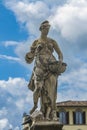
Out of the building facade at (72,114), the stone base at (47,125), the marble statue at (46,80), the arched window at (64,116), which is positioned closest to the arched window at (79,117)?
the building facade at (72,114)

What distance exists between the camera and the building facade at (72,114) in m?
116

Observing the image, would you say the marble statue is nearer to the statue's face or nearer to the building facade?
the statue's face

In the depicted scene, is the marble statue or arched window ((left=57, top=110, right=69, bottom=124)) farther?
arched window ((left=57, top=110, right=69, bottom=124))

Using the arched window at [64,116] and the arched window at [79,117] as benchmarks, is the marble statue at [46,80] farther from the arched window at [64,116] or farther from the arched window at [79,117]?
the arched window at [79,117]

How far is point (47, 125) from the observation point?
14703 millimetres

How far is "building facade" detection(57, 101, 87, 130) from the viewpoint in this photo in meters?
116

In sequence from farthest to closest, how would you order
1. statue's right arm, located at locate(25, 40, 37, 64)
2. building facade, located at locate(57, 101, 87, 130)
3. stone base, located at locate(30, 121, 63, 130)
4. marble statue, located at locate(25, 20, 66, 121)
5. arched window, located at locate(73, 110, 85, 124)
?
arched window, located at locate(73, 110, 85, 124) < building facade, located at locate(57, 101, 87, 130) < statue's right arm, located at locate(25, 40, 37, 64) < marble statue, located at locate(25, 20, 66, 121) < stone base, located at locate(30, 121, 63, 130)

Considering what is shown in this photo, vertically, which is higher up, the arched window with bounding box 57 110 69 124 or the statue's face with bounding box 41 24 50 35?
the arched window with bounding box 57 110 69 124

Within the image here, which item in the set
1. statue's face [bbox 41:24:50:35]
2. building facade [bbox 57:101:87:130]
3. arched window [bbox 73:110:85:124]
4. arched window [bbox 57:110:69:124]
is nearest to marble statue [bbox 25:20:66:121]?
statue's face [bbox 41:24:50:35]

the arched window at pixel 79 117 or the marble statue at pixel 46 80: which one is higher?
the arched window at pixel 79 117

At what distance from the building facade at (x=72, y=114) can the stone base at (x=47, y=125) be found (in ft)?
330

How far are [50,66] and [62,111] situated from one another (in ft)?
330

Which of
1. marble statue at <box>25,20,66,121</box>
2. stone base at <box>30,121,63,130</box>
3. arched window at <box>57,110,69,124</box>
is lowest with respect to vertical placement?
stone base at <box>30,121,63,130</box>

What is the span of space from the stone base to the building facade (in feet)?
330
